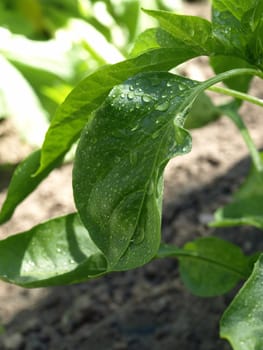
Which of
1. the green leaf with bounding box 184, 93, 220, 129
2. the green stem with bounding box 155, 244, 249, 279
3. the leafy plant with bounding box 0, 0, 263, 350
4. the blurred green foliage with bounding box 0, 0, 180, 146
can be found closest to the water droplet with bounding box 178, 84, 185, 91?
the leafy plant with bounding box 0, 0, 263, 350

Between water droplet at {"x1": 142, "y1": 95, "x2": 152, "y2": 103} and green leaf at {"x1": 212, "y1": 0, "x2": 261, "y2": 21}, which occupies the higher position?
green leaf at {"x1": 212, "y1": 0, "x2": 261, "y2": 21}

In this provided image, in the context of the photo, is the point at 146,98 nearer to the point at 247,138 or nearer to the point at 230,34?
the point at 230,34

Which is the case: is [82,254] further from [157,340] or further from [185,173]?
[185,173]

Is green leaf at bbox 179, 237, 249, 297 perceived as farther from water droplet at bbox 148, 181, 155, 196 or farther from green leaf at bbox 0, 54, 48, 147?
green leaf at bbox 0, 54, 48, 147

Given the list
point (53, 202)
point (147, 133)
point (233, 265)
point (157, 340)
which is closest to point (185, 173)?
point (53, 202)

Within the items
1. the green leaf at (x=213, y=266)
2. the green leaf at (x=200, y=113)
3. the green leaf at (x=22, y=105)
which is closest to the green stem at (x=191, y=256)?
the green leaf at (x=213, y=266)
